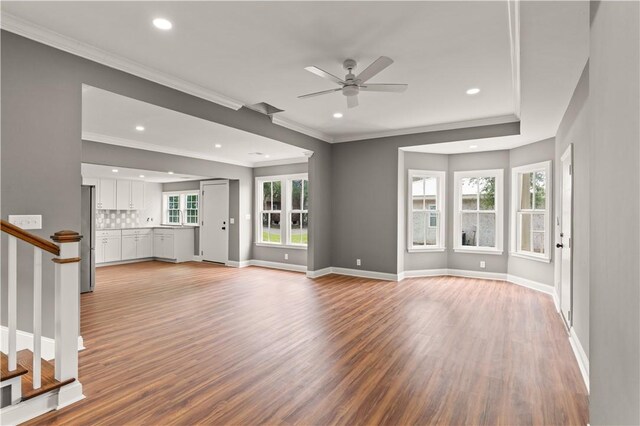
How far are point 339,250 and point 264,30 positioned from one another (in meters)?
4.81

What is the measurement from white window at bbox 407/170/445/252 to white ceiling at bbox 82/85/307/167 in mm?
2527

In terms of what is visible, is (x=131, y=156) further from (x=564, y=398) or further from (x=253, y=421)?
(x=564, y=398)

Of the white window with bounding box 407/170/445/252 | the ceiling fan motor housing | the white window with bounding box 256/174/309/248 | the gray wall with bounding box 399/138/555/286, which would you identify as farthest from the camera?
the white window with bounding box 256/174/309/248

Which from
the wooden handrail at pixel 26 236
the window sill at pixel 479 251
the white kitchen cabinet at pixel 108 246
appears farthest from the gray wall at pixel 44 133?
the window sill at pixel 479 251

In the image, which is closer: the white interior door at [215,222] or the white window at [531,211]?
the white window at [531,211]

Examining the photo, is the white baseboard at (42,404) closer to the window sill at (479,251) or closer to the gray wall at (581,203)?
the gray wall at (581,203)

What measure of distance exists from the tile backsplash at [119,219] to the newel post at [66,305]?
777cm

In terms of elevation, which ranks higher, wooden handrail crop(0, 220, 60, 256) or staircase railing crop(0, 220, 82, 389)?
wooden handrail crop(0, 220, 60, 256)

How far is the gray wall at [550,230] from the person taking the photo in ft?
17.4

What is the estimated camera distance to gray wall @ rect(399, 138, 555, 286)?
5945 millimetres

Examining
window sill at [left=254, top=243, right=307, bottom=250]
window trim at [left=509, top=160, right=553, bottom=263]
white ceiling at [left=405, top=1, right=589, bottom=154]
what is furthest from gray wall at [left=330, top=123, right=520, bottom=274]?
white ceiling at [left=405, top=1, right=589, bottom=154]

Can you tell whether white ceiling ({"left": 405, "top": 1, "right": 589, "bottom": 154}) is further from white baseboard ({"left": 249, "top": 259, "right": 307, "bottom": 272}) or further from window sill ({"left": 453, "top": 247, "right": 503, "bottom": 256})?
white baseboard ({"left": 249, "top": 259, "right": 307, "bottom": 272})

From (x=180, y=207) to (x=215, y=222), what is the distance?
1.98 metres

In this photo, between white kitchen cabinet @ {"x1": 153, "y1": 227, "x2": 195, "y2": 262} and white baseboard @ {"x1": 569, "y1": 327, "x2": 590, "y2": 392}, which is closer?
white baseboard @ {"x1": 569, "y1": 327, "x2": 590, "y2": 392}
